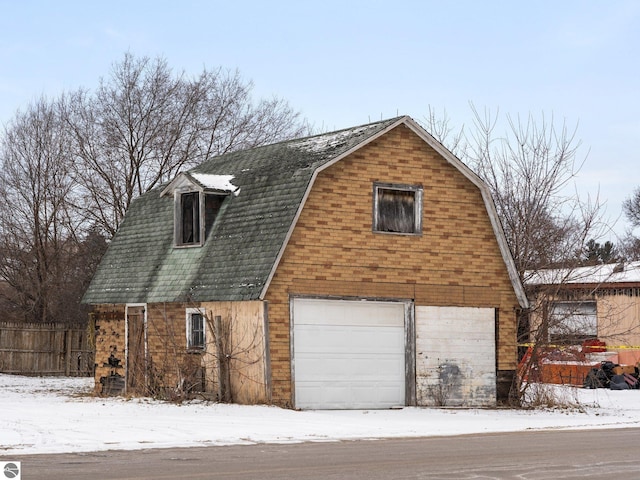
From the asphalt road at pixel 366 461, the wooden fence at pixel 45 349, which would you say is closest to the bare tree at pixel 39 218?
the wooden fence at pixel 45 349

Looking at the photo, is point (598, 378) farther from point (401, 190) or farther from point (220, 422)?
point (220, 422)

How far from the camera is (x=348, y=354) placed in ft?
78.9

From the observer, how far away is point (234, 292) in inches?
924

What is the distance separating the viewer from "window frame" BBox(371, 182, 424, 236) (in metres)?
24.6

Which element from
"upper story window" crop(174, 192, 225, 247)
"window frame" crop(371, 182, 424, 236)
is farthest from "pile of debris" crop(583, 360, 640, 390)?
"upper story window" crop(174, 192, 225, 247)

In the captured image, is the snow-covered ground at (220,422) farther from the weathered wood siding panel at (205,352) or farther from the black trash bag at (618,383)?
the black trash bag at (618,383)

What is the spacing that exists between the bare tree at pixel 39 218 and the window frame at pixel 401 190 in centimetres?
2116

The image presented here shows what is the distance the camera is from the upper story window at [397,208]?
24.7 meters

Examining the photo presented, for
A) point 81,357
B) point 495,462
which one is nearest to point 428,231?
point 495,462

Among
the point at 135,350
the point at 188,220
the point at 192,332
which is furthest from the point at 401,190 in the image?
the point at 135,350

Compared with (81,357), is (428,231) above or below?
above

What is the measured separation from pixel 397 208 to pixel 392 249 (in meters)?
0.98

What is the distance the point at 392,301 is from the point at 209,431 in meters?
8.33

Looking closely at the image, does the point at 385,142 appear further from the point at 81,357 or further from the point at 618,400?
the point at 81,357
